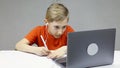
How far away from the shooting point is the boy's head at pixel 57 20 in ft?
5.21

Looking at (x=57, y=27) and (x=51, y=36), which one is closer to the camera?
(x=57, y=27)

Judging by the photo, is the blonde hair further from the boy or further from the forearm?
the forearm

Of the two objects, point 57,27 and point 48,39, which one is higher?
point 57,27

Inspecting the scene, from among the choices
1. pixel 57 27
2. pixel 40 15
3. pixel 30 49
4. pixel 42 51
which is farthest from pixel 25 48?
pixel 40 15

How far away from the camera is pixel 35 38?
5.81ft

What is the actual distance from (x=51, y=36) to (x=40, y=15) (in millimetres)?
767

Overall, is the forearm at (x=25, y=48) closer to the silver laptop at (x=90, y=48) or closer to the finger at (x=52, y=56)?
the finger at (x=52, y=56)

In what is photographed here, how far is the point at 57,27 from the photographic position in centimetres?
161

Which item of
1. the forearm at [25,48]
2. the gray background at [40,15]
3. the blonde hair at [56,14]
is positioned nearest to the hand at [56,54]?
the forearm at [25,48]

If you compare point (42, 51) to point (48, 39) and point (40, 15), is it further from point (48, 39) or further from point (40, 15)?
point (40, 15)

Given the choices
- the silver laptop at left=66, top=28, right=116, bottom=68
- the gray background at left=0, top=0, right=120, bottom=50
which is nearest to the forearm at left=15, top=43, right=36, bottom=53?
the silver laptop at left=66, top=28, right=116, bottom=68

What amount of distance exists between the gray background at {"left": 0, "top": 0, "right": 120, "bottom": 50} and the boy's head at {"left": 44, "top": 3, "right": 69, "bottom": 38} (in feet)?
2.67

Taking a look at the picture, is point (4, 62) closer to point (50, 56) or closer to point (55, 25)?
point (50, 56)

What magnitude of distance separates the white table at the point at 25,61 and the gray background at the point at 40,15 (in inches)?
41.3
